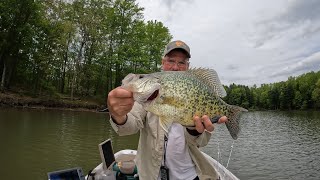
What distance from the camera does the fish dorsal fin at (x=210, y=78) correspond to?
3.09 meters

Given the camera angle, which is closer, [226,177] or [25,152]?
[226,177]

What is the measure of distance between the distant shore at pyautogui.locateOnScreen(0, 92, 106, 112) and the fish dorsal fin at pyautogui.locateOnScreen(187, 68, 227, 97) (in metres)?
29.2

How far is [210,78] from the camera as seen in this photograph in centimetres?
315

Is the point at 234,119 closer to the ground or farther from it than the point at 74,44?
closer to the ground

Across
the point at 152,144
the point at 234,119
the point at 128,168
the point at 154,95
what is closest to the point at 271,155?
the point at 128,168

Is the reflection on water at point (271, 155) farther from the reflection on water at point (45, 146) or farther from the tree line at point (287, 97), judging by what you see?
the tree line at point (287, 97)

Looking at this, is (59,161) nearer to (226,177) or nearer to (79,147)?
(79,147)

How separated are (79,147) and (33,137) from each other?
10.4 feet

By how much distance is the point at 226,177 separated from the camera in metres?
6.93

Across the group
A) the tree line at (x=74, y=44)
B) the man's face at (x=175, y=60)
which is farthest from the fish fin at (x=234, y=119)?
the tree line at (x=74, y=44)

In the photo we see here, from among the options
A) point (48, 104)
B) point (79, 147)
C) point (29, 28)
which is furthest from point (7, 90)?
point (79, 147)

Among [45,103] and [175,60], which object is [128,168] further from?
[45,103]

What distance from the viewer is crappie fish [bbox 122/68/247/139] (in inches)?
106

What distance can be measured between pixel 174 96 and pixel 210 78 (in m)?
0.61
